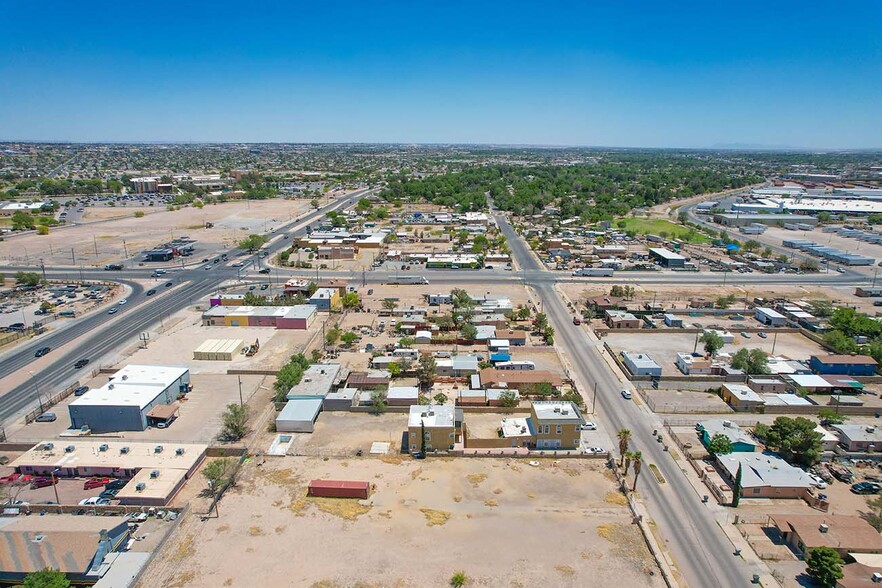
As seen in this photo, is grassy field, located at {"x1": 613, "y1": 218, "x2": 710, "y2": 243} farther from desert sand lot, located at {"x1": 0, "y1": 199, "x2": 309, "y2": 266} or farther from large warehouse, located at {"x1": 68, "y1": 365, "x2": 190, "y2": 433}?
large warehouse, located at {"x1": 68, "y1": 365, "x2": 190, "y2": 433}

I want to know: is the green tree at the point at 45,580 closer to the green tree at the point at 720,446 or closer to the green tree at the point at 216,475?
the green tree at the point at 216,475

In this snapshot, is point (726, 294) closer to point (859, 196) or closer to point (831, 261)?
point (831, 261)

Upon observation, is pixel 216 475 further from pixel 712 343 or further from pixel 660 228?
pixel 660 228

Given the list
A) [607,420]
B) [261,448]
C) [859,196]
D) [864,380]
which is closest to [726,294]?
[864,380]

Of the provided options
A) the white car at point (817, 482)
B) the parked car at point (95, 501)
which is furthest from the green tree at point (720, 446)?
the parked car at point (95, 501)

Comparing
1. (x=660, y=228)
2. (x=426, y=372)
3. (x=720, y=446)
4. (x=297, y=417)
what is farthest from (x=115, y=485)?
(x=660, y=228)
